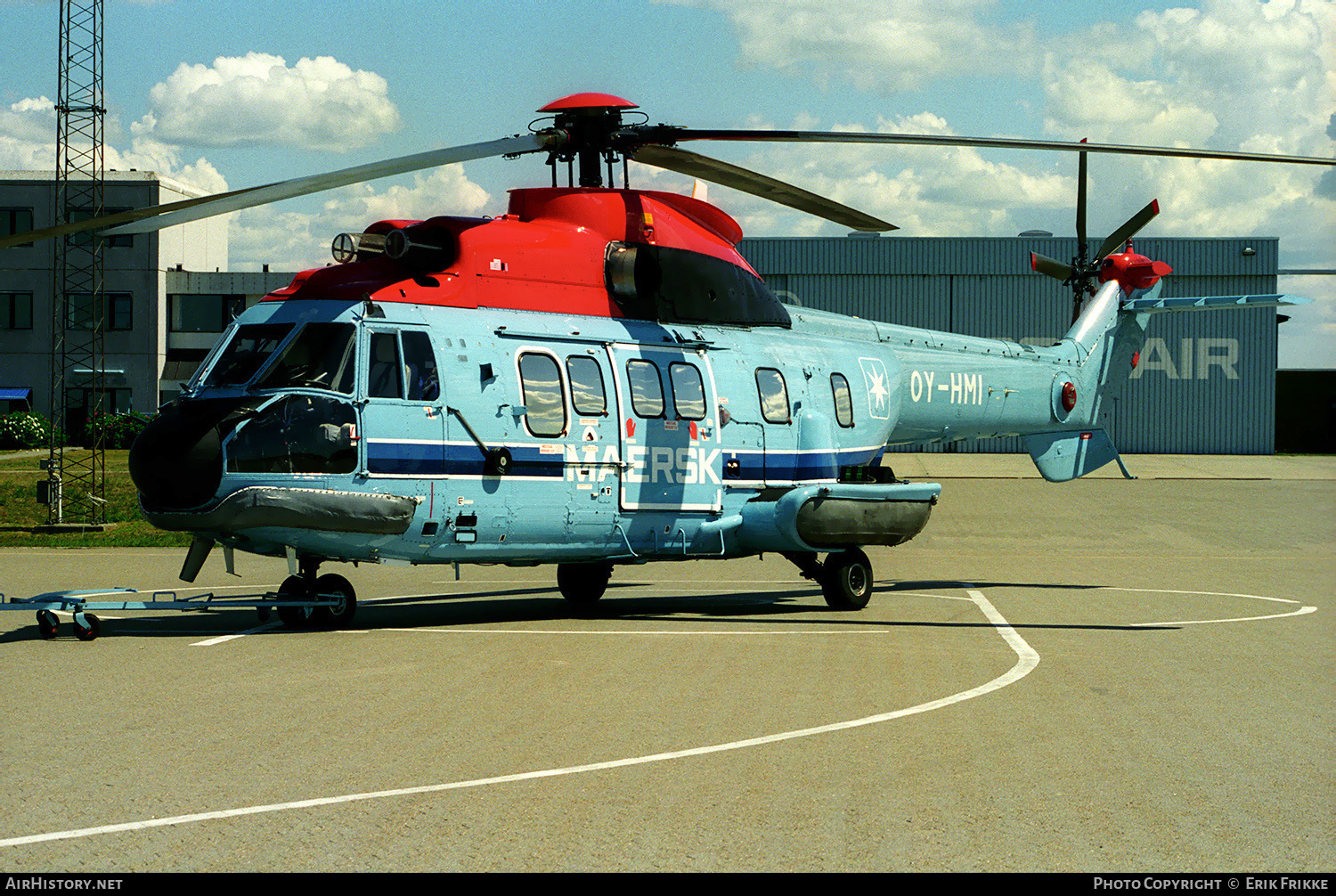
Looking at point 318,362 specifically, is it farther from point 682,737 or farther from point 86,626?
point 682,737

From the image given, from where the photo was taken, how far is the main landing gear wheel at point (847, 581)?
15.4 meters

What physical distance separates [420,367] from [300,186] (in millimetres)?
2059

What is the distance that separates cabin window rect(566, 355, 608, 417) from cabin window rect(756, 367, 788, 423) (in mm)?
2552

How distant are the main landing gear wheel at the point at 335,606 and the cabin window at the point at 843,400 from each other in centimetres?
683

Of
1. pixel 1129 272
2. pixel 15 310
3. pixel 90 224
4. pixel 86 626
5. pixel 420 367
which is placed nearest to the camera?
pixel 90 224

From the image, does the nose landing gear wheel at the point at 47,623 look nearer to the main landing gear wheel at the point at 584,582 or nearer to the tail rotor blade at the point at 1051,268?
the main landing gear wheel at the point at 584,582

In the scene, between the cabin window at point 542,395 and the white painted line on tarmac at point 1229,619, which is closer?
the cabin window at point 542,395

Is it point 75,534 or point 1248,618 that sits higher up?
point 1248,618

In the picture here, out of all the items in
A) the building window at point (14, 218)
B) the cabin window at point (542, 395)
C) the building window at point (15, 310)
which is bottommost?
the cabin window at point (542, 395)

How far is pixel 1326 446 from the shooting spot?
6956 cm

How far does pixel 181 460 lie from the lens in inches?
450

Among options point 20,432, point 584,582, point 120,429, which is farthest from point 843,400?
point 20,432

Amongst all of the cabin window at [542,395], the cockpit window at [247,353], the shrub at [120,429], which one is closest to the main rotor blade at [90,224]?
the cockpit window at [247,353]

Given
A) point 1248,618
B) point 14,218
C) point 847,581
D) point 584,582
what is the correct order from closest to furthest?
point 1248,618, point 584,582, point 847,581, point 14,218
